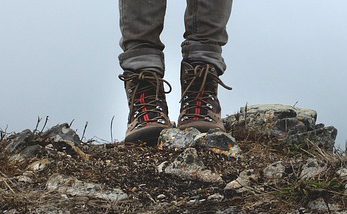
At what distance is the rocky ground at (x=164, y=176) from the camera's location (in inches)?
113

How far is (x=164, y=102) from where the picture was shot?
4.70 m

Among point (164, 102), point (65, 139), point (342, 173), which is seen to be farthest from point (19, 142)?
point (342, 173)

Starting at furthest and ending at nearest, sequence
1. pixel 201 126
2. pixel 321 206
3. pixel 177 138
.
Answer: pixel 201 126, pixel 177 138, pixel 321 206

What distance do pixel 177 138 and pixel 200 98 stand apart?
0.53 meters

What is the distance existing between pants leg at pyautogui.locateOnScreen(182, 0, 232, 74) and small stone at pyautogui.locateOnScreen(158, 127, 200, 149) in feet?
2.15

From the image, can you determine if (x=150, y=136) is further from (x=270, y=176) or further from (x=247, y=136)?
(x=270, y=176)

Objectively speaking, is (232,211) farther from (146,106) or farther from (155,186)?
(146,106)

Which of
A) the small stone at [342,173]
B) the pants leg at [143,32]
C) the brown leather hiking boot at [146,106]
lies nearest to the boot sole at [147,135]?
the brown leather hiking boot at [146,106]

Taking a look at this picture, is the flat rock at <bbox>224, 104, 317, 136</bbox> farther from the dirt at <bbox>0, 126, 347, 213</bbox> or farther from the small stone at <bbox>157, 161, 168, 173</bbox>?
the small stone at <bbox>157, 161, 168, 173</bbox>

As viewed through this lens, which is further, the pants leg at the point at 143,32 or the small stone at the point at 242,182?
the pants leg at the point at 143,32

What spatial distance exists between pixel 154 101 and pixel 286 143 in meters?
1.24

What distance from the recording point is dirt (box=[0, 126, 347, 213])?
283cm

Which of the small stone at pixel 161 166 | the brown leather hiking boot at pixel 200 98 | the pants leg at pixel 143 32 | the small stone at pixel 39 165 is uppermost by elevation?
the pants leg at pixel 143 32

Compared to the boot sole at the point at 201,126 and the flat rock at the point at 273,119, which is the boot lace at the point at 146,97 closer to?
the boot sole at the point at 201,126
